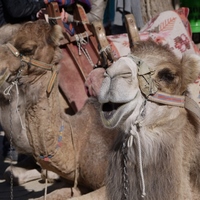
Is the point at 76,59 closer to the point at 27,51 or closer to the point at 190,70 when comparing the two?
the point at 27,51

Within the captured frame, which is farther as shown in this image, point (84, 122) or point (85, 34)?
point (85, 34)

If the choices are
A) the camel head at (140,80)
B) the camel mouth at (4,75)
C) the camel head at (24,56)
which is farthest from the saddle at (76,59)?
the camel head at (140,80)

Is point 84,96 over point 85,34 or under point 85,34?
under

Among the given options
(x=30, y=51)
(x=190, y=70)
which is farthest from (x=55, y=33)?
(x=190, y=70)

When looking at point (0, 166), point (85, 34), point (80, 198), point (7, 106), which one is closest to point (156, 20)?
point (85, 34)

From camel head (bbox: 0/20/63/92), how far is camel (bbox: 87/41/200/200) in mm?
1462

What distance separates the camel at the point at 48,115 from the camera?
4.10 metres

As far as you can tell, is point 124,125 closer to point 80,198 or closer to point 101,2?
point 80,198

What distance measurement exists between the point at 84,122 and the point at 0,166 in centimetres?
231

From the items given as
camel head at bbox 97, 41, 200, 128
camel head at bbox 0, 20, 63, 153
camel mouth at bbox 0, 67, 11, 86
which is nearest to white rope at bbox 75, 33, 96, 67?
camel head at bbox 0, 20, 63, 153

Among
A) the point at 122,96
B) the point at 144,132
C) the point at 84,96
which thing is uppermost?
the point at 122,96

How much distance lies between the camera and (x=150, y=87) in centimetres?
271

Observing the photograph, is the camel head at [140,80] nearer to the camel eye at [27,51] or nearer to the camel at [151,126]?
the camel at [151,126]

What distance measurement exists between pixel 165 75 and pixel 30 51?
164 cm
